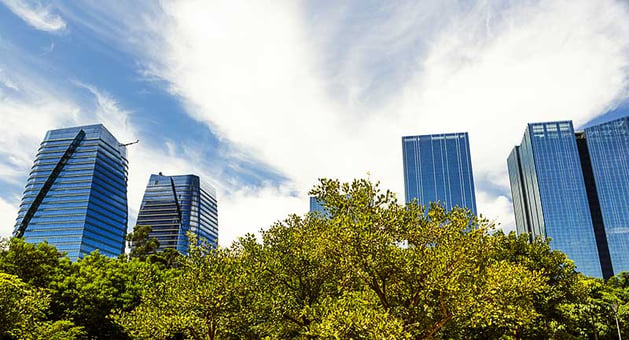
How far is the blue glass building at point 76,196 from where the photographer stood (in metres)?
169

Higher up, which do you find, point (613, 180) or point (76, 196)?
point (613, 180)

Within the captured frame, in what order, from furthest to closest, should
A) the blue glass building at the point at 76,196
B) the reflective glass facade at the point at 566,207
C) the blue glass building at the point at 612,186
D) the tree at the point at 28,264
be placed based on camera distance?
1. the reflective glass facade at the point at 566,207
2. the blue glass building at the point at 612,186
3. the blue glass building at the point at 76,196
4. the tree at the point at 28,264

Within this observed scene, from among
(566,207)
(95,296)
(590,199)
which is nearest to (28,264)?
(95,296)

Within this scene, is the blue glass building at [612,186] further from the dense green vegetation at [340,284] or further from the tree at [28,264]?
the tree at [28,264]

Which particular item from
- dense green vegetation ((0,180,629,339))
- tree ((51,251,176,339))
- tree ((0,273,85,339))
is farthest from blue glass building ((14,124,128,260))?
tree ((0,273,85,339))

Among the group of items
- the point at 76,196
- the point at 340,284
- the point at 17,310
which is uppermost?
the point at 76,196

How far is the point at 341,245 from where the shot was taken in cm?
1791

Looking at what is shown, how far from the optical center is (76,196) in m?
175

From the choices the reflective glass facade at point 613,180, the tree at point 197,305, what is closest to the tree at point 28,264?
the tree at point 197,305

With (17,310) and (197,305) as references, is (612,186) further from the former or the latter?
(17,310)

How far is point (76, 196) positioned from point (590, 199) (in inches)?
9038

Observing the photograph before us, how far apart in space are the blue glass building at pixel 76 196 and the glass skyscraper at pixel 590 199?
197m

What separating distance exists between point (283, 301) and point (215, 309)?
3.66 metres

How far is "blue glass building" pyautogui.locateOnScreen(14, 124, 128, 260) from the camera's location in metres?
169
